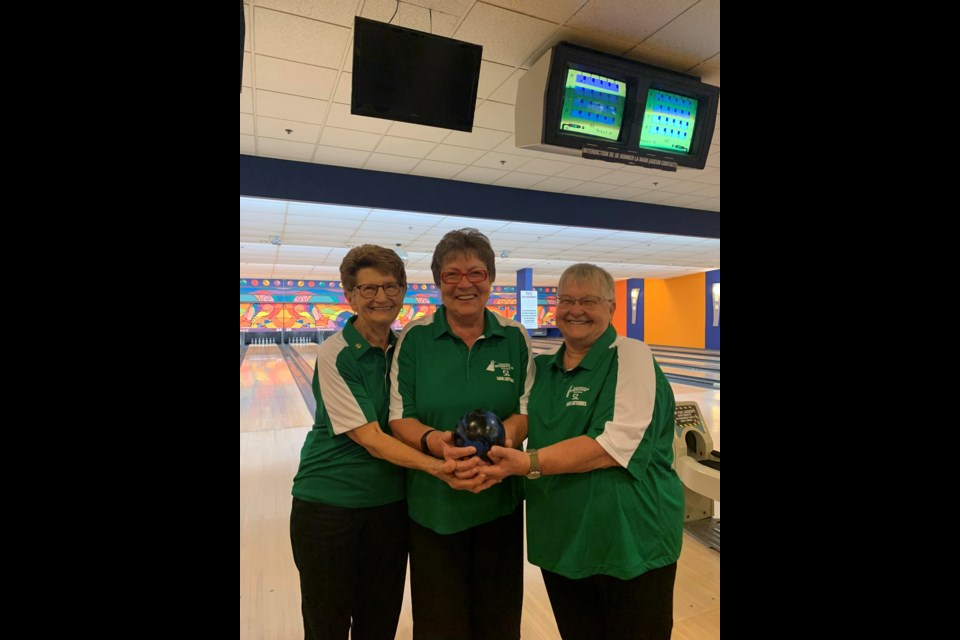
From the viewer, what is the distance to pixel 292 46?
261 cm

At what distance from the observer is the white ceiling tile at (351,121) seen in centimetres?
339

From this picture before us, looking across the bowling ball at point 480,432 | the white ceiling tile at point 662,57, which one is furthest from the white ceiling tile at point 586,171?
the bowling ball at point 480,432

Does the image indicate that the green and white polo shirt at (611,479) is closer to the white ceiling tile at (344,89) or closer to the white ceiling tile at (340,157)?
the white ceiling tile at (344,89)

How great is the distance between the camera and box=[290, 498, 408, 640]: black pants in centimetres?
143

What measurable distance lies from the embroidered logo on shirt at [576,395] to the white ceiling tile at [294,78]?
2442 millimetres

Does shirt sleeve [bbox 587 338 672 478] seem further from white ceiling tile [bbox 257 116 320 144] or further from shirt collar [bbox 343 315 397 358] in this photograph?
white ceiling tile [bbox 257 116 320 144]

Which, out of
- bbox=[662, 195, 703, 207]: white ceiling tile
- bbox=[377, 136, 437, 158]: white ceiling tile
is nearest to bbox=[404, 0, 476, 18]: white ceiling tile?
bbox=[377, 136, 437, 158]: white ceiling tile

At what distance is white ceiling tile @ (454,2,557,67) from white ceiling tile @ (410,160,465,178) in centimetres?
186

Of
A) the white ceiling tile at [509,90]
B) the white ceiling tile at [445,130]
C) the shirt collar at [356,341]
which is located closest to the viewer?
the shirt collar at [356,341]

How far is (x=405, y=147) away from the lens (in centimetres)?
409
